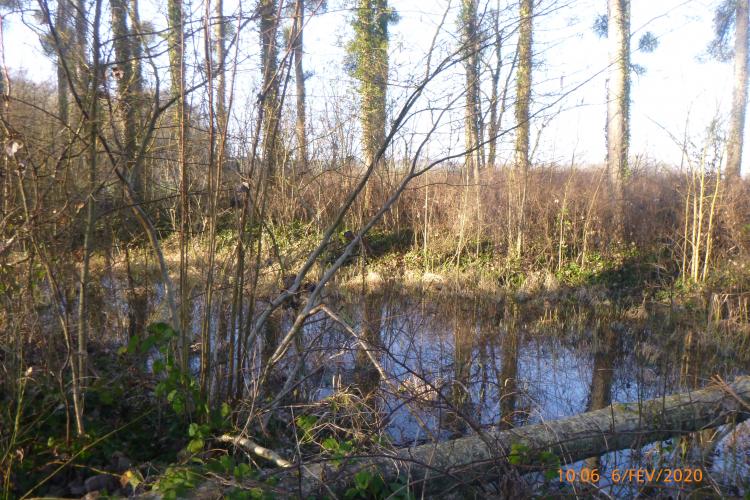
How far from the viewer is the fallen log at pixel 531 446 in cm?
255

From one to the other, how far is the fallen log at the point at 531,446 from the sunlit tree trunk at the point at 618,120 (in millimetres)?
7261

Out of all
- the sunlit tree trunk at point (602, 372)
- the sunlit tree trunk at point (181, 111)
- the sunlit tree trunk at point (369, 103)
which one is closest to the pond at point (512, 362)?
the sunlit tree trunk at point (602, 372)

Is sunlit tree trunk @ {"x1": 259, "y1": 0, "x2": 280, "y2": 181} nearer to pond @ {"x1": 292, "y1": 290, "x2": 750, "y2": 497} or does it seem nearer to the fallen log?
pond @ {"x1": 292, "y1": 290, "x2": 750, "y2": 497}

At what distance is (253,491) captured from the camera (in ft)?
7.50

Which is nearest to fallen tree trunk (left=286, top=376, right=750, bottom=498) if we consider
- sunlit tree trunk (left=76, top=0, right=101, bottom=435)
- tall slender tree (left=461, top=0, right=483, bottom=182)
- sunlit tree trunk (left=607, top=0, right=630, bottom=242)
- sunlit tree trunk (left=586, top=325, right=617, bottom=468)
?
sunlit tree trunk (left=586, top=325, right=617, bottom=468)

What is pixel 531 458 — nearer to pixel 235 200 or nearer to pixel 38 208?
pixel 235 200

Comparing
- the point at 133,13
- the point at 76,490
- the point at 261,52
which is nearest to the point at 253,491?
the point at 76,490

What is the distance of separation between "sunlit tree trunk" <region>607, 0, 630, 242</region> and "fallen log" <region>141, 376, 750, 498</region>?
7261 millimetres

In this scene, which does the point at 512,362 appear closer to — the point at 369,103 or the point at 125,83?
the point at 125,83

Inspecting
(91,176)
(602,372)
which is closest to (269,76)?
(91,176)

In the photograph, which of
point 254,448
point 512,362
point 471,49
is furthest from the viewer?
point 512,362

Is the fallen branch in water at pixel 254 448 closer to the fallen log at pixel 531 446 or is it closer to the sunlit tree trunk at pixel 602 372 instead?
the fallen log at pixel 531 446

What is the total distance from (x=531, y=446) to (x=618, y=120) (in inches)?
409

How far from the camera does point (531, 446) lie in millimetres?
3033
